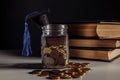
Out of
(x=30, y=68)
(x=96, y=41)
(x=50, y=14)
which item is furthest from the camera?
(x=50, y=14)

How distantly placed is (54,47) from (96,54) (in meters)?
0.15

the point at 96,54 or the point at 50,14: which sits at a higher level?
the point at 50,14

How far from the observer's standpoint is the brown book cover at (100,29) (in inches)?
33.9

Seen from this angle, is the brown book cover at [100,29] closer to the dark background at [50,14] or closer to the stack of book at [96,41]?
the stack of book at [96,41]

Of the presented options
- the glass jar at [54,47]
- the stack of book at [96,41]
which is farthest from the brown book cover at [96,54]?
the glass jar at [54,47]

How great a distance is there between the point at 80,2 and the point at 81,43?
236 mm

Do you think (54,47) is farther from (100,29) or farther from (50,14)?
(50,14)

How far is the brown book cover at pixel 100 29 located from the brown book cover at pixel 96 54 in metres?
0.05

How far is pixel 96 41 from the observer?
879mm

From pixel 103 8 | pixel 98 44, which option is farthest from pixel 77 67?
pixel 103 8

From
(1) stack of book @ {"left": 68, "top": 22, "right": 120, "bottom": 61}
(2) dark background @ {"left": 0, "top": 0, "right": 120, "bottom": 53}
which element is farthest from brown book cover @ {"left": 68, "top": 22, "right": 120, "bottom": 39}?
(2) dark background @ {"left": 0, "top": 0, "right": 120, "bottom": 53}

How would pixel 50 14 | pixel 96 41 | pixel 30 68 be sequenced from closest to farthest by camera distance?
pixel 30 68, pixel 96 41, pixel 50 14

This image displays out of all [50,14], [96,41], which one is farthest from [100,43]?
[50,14]

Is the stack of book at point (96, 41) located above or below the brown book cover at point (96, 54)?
above
